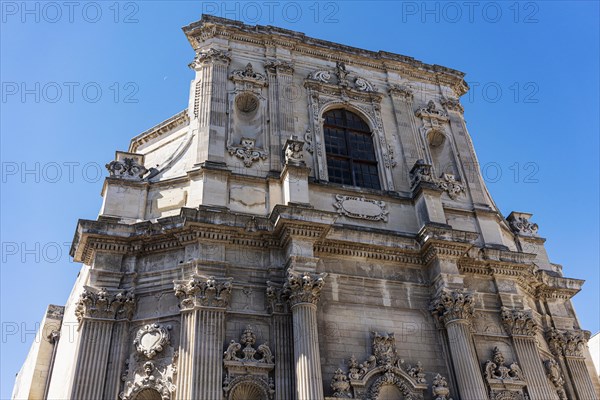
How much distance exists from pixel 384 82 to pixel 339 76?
177 centimetres

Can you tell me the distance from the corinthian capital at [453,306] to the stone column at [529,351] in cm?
140

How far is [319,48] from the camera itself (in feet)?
61.9

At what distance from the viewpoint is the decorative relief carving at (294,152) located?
1466cm

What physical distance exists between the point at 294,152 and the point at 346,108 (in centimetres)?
404

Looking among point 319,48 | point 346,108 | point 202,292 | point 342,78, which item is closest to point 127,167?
point 202,292

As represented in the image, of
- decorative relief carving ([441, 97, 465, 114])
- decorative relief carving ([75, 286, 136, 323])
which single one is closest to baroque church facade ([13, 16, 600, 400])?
decorative relief carving ([75, 286, 136, 323])

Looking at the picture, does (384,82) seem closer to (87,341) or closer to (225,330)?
(225,330)

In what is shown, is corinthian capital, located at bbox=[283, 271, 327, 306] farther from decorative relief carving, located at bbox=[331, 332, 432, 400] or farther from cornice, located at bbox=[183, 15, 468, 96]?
cornice, located at bbox=[183, 15, 468, 96]

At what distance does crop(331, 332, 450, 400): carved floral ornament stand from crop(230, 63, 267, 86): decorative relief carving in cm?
824

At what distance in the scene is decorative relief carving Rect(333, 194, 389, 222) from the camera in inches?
597

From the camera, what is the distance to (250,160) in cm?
1521

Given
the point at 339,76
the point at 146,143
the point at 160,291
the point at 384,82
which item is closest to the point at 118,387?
the point at 160,291

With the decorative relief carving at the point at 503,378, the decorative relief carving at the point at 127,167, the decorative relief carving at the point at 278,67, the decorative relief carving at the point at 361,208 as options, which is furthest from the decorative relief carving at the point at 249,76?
the decorative relief carving at the point at 503,378

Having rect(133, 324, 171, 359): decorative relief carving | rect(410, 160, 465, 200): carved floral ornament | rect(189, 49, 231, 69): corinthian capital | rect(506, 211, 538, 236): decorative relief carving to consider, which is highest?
rect(189, 49, 231, 69): corinthian capital
